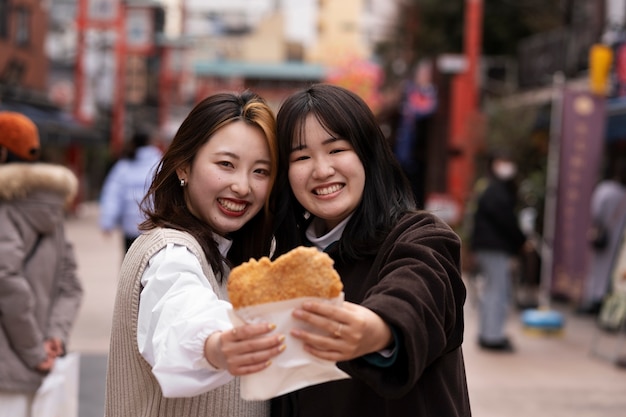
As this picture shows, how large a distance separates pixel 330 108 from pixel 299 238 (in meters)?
0.39

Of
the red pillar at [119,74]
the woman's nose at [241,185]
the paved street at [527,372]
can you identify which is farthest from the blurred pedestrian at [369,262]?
the red pillar at [119,74]

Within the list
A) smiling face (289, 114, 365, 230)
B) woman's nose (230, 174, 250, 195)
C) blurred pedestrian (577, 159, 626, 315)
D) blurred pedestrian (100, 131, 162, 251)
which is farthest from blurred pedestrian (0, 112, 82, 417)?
blurred pedestrian (577, 159, 626, 315)

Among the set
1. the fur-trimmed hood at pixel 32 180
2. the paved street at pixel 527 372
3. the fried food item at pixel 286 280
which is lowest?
the paved street at pixel 527 372

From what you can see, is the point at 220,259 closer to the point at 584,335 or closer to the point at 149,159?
the point at 149,159

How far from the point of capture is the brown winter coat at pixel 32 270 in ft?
11.8

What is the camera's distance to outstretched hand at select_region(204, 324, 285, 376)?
1.50 meters

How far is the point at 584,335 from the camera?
9.52m

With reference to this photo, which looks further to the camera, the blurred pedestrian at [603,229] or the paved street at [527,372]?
the blurred pedestrian at [603,229]

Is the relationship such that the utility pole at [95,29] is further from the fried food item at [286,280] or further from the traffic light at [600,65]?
the fried food item at [286,280]

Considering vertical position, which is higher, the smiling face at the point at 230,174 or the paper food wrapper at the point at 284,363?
the smiling face at the point at 230,174

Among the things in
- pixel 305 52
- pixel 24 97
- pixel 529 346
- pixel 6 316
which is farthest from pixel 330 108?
pixel 305 52

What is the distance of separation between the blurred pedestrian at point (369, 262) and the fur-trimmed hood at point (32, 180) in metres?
1.86

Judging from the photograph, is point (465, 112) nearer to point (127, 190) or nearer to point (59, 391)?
point (127, 190)

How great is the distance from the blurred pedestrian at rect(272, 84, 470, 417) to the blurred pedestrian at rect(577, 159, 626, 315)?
824 centimetres
